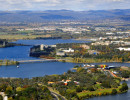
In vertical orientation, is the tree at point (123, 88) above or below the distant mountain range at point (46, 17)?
above

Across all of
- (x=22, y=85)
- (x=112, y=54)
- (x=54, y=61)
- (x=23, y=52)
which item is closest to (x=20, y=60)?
(x=54, y=61)

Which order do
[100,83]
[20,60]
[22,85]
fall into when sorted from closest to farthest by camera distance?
[22,85]
[100,83]
[20,60]

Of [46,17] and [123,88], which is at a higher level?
[123,88]

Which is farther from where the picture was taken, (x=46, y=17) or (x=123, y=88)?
(x=46, y=17)

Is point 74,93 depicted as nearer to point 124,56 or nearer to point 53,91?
point 53,91

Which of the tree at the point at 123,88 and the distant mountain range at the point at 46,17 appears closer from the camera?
the tree at the point at 123,88

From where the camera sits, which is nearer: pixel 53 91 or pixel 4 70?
pixel 53 91

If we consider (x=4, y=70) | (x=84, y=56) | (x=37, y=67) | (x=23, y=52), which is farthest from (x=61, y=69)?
(x=23, y=52)

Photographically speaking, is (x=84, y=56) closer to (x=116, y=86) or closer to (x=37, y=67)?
(x=37, y=67)

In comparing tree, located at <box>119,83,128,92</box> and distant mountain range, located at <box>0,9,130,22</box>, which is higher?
tree, located at <box>119,83,128,92</box>

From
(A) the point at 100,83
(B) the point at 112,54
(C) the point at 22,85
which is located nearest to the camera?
(C) the point at 22,85

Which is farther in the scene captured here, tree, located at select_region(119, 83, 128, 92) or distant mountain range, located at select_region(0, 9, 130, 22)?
distant mountain range, located at select_region(0, 9, 130, 22)
